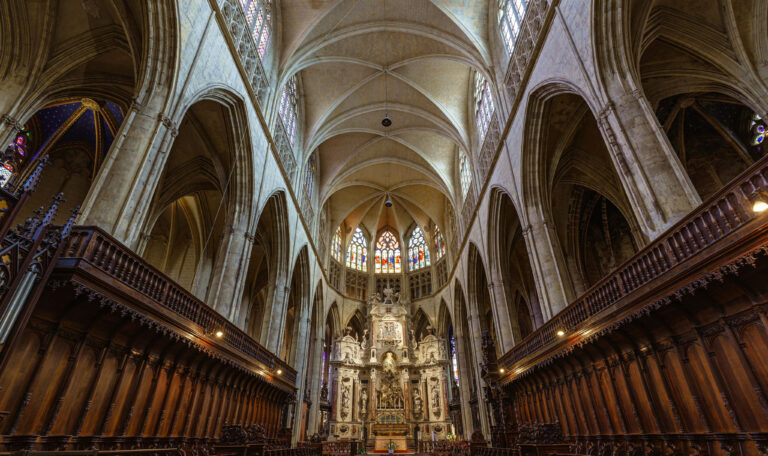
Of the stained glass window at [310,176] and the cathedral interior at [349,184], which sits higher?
the stained glass window at [310,176]

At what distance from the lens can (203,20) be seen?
32.7ft

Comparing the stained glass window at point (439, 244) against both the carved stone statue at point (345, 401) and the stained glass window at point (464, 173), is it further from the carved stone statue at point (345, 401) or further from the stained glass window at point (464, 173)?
the carved stone statue at point (345, 401)

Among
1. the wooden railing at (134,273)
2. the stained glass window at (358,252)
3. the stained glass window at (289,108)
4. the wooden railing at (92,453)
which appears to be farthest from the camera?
the stained glass window at (358,252)

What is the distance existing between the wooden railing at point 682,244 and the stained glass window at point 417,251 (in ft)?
71.0

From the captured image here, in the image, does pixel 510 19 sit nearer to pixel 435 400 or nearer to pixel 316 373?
pixel 435 400

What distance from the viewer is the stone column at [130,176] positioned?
6.68 m

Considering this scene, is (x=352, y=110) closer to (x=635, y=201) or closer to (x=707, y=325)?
(x=635, y=201)

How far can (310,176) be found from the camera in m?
23.6

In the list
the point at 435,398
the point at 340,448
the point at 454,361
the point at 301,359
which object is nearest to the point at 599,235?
the point at 454,361

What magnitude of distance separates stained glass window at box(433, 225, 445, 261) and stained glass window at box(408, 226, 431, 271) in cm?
106

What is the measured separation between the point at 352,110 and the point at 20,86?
46.5 feet

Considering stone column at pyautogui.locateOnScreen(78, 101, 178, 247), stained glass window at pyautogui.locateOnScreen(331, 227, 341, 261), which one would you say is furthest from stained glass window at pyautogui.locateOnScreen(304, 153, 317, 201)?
stone column at pyautogui.locateOnScreen(78, 101, 178, 247)

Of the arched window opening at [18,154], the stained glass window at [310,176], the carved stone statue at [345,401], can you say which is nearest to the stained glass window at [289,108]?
the stained glass window at [310,176]

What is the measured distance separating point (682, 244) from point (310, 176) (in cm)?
2028
